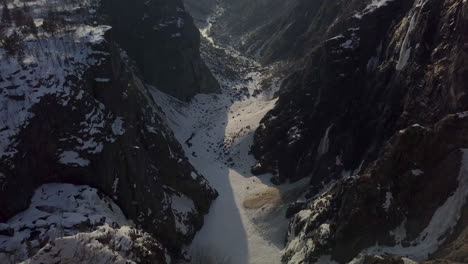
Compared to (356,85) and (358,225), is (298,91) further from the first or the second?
(358,225)

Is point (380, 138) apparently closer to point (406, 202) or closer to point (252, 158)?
point (406, 202)

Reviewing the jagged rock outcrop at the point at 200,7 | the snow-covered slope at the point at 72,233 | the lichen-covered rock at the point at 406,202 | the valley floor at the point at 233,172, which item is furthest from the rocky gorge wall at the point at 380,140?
the jagged rock outcrop at the point at 200,7

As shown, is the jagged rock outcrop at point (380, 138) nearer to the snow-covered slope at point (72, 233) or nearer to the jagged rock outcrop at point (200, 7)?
the snow-covered slope at point (72, 233)

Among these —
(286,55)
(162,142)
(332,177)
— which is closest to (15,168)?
(162,142)

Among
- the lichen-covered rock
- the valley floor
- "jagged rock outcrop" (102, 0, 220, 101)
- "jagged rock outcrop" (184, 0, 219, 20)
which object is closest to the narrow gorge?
the lichen-covered rock

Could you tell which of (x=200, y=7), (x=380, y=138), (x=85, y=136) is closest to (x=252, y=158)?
(x=380, y=138)

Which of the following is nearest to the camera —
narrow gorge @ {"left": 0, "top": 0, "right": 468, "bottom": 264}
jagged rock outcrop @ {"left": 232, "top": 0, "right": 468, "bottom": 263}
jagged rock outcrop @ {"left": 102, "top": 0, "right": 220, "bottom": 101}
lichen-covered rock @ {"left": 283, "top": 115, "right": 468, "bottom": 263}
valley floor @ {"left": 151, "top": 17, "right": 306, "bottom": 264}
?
lichen-covered rock @ {"left": 283, "top": 115, "right": 468, "bottom": 263}

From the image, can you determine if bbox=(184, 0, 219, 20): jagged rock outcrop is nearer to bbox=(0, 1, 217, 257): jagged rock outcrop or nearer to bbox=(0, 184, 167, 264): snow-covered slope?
bbox=(0, 1, 217, 257): jagged rock outcrop
